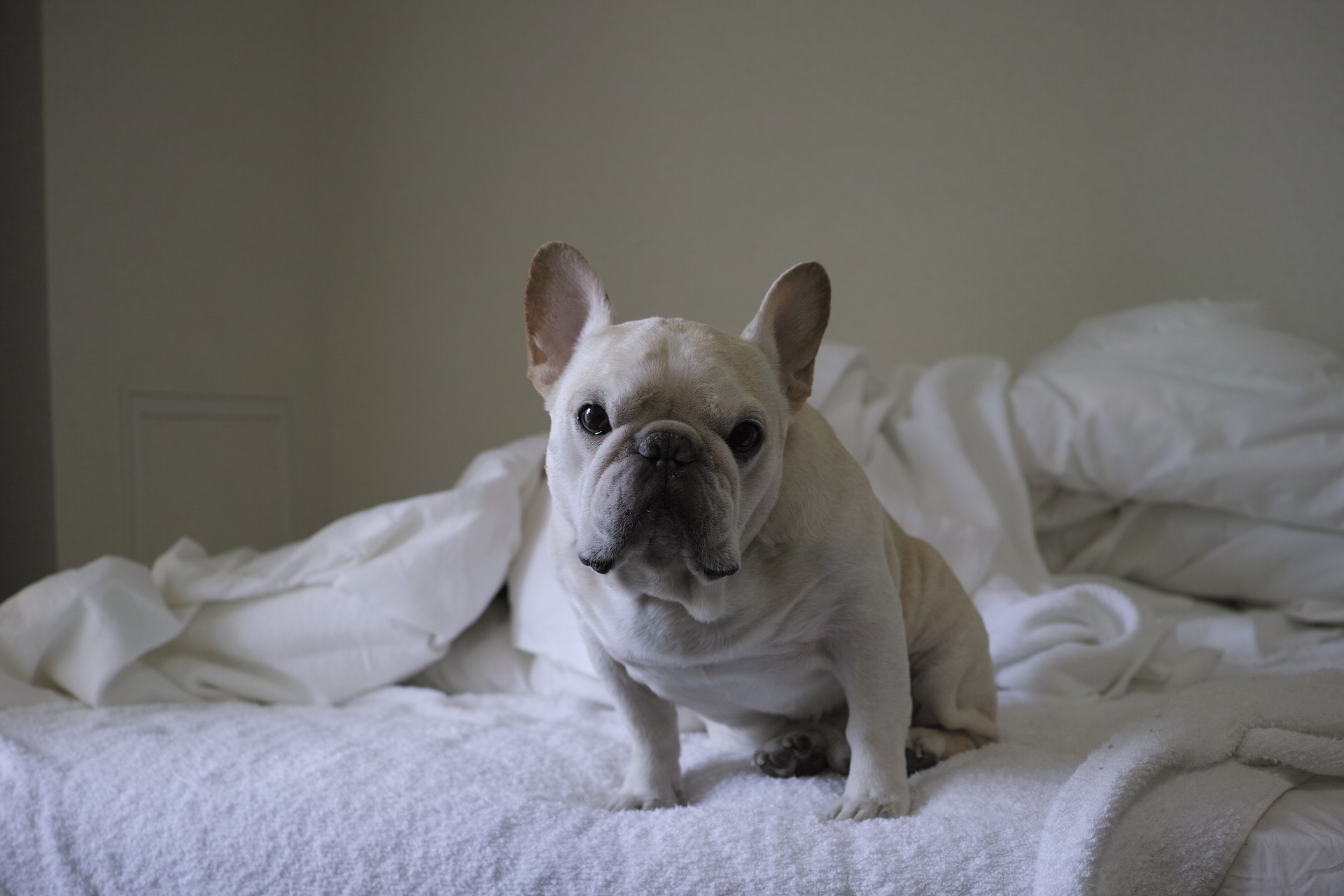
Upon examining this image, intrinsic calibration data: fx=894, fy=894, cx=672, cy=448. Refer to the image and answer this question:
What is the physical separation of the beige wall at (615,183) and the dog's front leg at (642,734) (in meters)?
1.67

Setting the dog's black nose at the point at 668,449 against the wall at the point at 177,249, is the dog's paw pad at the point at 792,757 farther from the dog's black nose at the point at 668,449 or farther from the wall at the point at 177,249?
the wall at the point at 177,249

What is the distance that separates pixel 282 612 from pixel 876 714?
1056 mm

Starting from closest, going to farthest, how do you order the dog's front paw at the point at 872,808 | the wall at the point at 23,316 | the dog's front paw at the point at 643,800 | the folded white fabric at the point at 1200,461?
the dog's front paw at the point at 872,808 → the dog's front paw at the point at 643,800 → the folded white fabric at the point at 1200,461 → the wall at the point at 23,316

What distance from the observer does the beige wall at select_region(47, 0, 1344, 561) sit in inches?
86.4

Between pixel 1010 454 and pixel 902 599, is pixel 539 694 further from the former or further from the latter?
Result: pixel 1010 454

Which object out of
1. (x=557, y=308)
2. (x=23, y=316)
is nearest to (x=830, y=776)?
(x=557, y=308)

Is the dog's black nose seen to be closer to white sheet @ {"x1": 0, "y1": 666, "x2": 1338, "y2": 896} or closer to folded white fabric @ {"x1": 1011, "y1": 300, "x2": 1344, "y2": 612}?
white sheet @ {"x1": 0, "y1": 666, "x2": 1338, "y2": 896}

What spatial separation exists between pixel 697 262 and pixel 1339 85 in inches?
63.5

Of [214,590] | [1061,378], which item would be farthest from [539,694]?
[1061,378]

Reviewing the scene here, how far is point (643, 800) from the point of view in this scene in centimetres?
102

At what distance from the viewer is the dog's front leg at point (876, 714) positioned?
928 mm

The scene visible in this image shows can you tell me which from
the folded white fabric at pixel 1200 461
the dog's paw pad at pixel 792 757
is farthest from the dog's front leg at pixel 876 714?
the folded white fabric at pixel 1200 461

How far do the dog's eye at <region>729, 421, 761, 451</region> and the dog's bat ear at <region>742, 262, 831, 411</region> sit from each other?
122 millimetres

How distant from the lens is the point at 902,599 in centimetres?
111
